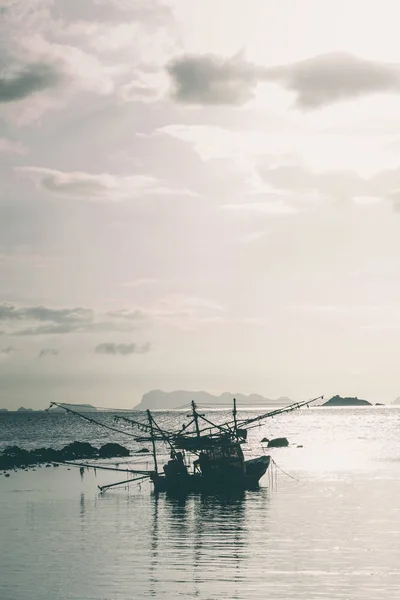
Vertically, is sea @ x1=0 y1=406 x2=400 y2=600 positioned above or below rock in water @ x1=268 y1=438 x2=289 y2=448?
above

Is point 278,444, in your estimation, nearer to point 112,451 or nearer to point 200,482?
point 112,451

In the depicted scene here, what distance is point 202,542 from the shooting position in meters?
45.4

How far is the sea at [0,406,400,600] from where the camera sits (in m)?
34.8

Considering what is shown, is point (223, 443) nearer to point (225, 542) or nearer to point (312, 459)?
point (225, 542)

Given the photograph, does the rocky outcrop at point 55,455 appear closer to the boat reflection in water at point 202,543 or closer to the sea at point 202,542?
the sea at point 202,542

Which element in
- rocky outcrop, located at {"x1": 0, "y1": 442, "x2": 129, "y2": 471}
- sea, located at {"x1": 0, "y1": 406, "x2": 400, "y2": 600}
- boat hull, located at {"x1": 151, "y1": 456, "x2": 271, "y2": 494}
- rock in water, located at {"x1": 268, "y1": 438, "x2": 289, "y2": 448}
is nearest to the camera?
sea, located at {"x1": 0, "y1": 406, "x2": 400, "y2": 600}

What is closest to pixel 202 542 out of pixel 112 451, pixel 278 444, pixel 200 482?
pixel 200 482

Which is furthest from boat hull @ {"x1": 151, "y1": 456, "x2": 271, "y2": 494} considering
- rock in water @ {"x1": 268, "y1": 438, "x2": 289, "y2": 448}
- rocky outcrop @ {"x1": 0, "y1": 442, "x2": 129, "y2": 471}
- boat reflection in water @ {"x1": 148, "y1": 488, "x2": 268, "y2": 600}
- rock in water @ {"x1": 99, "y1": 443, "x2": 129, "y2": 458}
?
A: rock in water @ {"x1": 268, "y1": 438, "x2": 289, "y2": 448}

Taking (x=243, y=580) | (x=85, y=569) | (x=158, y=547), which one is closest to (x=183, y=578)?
(x=243, y=580)

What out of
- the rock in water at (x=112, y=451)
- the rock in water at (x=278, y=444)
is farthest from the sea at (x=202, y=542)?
the rock in water at (x=278, y=444)

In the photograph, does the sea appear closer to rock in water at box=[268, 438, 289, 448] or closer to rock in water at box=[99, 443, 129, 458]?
rock in water at box=[99, 443, 129, 458]

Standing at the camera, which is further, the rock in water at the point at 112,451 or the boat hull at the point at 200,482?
the rock in water at the point at 112,451

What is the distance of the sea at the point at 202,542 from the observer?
34.8 meters

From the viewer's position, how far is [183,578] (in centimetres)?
3622
